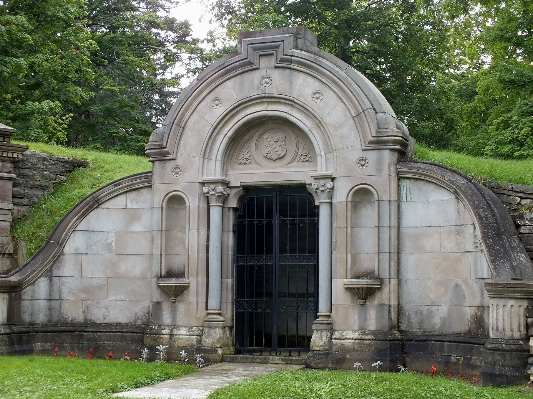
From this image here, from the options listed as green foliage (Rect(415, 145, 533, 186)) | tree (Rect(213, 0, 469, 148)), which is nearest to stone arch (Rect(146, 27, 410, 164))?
green foliage (Rect(415, 145, 533, 186))

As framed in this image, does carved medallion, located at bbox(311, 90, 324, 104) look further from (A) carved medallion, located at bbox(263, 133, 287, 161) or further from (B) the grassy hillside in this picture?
(B) the grassy hillside

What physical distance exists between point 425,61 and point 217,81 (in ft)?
61.2

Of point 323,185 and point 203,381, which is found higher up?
point 323,185

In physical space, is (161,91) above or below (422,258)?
above

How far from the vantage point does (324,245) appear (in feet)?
42.8

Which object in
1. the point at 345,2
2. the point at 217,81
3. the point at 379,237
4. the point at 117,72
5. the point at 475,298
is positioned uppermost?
the point at 345,2

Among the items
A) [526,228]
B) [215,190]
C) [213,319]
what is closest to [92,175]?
[215,190]

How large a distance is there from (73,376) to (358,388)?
4251mm

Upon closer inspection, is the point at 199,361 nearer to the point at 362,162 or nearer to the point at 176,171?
the point at 176,171

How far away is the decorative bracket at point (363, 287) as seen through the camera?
493 inches

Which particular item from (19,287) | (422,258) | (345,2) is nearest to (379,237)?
(422,258)

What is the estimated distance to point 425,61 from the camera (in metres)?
30.7

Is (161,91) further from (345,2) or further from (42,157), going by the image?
(42,157)

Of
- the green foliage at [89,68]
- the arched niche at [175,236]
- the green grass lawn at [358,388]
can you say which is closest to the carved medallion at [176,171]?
the arched niche at [175,236]
